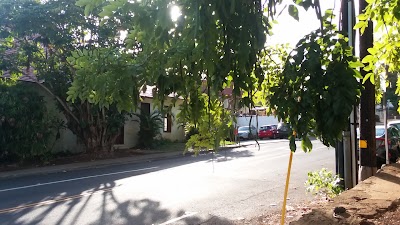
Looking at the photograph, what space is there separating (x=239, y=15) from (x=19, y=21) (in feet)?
50.7

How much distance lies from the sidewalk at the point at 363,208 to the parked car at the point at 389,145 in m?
6.35

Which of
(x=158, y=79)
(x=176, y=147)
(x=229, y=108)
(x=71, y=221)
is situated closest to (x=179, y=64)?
(x=158, y=79)

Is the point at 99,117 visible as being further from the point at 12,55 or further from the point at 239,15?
the point at 239,15

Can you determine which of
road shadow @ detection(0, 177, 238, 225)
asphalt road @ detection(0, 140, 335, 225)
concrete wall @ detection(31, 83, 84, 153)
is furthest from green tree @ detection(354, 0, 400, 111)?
concrete wall @ detection(31, 83, 84, 153)

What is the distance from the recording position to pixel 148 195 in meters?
9.93

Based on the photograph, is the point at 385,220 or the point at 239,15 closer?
the point at 239,15

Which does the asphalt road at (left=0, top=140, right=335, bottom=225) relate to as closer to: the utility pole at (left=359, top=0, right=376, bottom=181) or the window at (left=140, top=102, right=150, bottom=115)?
the utility pole at (left=359, top=0, right=376, bottom=181)

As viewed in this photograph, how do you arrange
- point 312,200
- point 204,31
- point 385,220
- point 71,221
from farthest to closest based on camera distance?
point 312,200
point 71,221
point 385,220
point 204,31

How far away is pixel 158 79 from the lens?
10.0 ft

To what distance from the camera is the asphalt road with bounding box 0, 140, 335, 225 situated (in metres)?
7.77

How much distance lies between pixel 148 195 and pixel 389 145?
331 inches

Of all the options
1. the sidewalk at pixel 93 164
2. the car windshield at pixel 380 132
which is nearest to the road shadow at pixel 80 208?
the sidewalk at pixel 93 164

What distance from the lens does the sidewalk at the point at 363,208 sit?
4848mm

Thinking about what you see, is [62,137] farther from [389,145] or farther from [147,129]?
[389,145]
